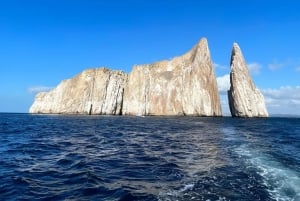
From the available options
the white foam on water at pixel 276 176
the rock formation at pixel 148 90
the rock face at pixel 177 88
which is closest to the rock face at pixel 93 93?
the rock formation at pixel 148 90

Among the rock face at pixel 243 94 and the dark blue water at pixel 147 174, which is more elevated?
the rock face at pixel 243 94

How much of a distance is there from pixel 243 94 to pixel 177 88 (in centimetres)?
2086

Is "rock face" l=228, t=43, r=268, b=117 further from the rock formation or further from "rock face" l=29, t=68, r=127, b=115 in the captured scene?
"rock face" l=29, t=68, r=127, b=115

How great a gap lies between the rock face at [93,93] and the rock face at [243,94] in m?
40.5

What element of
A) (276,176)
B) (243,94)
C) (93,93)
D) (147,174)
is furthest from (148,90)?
(276,176)

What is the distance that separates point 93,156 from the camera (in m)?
20.3

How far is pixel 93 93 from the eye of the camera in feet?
420

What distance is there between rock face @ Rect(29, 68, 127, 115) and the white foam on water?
10748cm

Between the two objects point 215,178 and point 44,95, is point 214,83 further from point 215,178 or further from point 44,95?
point 215,178

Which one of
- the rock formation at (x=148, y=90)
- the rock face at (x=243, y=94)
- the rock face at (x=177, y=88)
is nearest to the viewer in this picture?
the rock face at (x=243, y=94)

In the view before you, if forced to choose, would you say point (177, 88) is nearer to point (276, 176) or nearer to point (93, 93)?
point (93, 93)

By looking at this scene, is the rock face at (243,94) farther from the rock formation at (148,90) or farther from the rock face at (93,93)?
the rock face at (93,93)

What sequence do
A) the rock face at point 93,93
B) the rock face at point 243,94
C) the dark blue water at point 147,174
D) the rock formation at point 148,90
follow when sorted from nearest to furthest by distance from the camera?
the dark blue water at point 147,174
the rock face at point 243,94
the rock formation at point 148,90
the rock face at point 93,93

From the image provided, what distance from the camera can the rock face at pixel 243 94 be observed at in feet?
358
